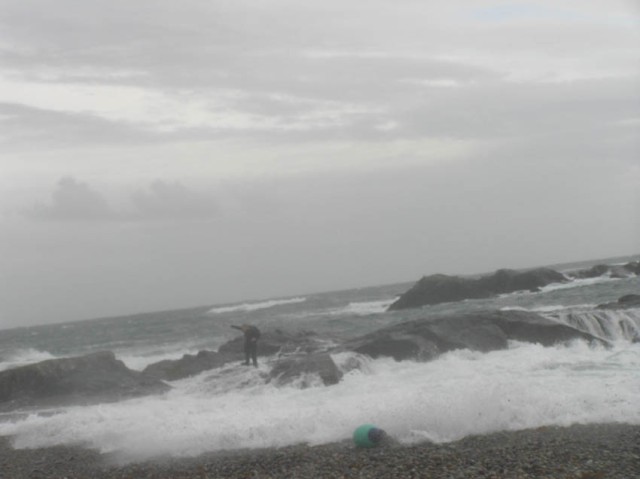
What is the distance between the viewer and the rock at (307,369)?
19578 mm

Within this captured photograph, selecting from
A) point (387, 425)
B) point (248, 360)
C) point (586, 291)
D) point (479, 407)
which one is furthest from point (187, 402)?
Answer: point (586, 291)

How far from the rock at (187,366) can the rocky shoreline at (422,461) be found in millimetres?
10199

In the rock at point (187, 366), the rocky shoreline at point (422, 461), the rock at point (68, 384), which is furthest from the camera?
the rock at point (187, 366)

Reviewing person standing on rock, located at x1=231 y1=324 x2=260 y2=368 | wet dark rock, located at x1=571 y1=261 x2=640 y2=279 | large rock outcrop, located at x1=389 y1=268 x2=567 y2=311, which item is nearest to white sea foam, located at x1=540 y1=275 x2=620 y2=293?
large rock outcrop, located at x1=389 y1=268 x2=567 y2=311

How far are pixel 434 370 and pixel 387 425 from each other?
263 inches

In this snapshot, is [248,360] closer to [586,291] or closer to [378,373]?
[378,373]

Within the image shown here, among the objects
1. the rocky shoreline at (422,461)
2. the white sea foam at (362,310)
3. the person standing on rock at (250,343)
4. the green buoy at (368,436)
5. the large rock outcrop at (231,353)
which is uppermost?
the person standing on rock at (250,343)

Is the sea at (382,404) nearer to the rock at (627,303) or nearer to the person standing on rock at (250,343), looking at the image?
the person standing on rock at (250,343)

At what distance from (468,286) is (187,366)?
34.3m

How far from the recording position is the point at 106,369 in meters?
23.2

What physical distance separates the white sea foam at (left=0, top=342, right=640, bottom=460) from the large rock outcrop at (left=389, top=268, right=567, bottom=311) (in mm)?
30938

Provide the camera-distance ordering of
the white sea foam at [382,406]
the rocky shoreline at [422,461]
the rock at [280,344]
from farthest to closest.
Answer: the rock at [280,344], the white sea foam at [382,406], the rocky shoreline at [422,461]

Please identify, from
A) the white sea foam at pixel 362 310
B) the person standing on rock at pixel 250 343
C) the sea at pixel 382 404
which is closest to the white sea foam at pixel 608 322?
the sea at pixel 382 404

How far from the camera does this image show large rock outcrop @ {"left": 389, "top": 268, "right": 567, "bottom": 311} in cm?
5281
